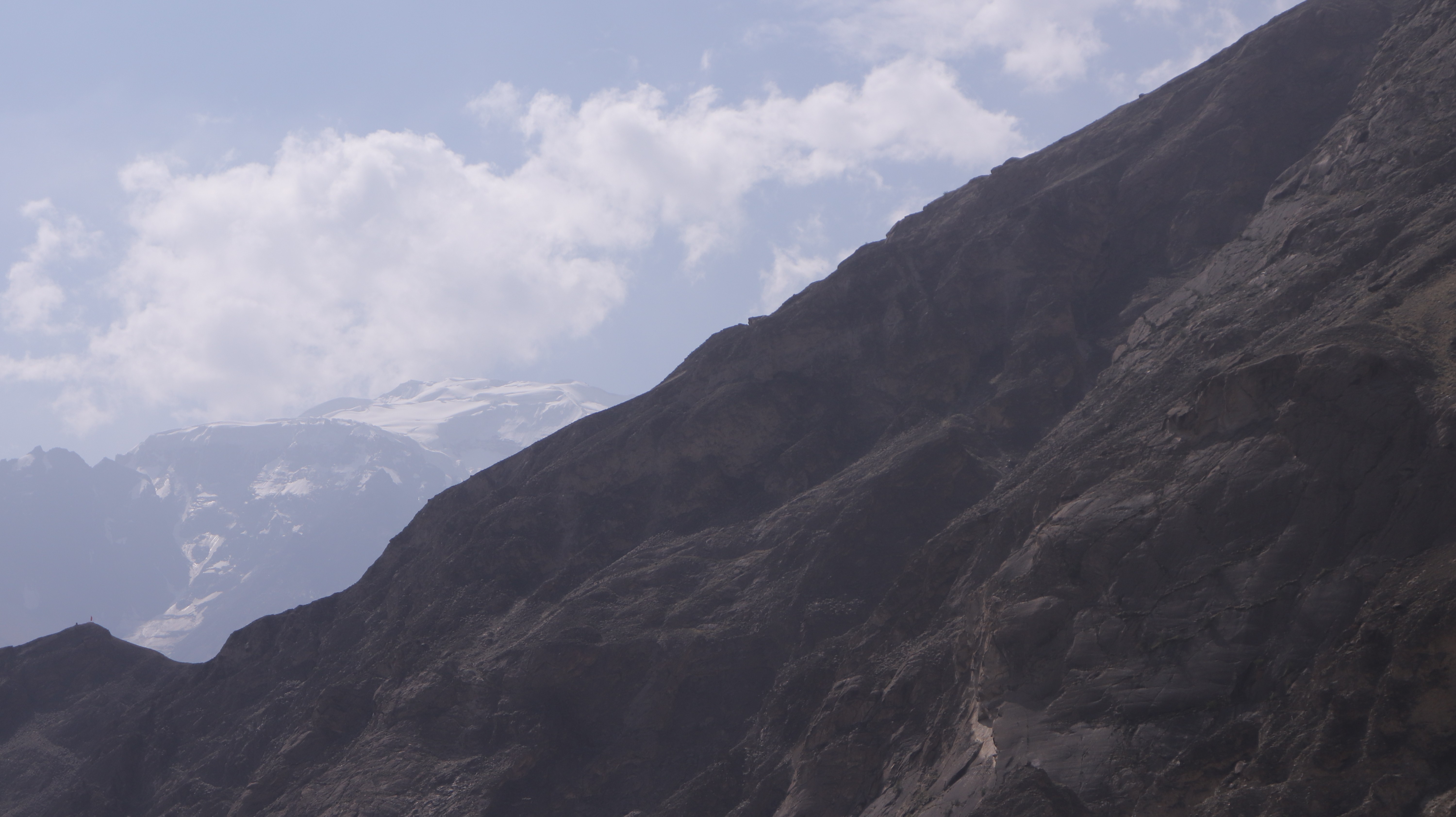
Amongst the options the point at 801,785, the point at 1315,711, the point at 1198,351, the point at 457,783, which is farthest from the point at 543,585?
the point at 1315,711

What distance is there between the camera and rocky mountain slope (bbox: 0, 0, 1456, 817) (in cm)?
2039

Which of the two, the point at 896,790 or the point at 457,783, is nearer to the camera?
the point at 896,790

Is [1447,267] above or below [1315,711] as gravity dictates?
above

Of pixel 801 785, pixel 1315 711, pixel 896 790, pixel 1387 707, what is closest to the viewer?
pixel 1387 707

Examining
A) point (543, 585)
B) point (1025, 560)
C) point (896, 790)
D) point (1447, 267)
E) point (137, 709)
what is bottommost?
point (896, 790)

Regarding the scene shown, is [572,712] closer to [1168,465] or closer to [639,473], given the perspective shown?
[639,473]

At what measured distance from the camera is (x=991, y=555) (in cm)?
3061

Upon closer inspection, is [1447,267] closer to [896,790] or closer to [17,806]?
[896,790]

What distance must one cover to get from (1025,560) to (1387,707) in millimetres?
10463

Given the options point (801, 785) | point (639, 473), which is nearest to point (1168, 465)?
point (801, 785)

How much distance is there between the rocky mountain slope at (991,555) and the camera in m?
20.4

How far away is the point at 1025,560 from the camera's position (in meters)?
26.8

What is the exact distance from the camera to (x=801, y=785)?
1146 inches

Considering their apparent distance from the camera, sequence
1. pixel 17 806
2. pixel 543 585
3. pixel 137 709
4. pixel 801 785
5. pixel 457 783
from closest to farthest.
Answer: pixel 801 785 < pixel 457 783 < pixel 543 585 < pixel 17 806 < pixel 137 709
